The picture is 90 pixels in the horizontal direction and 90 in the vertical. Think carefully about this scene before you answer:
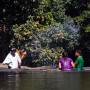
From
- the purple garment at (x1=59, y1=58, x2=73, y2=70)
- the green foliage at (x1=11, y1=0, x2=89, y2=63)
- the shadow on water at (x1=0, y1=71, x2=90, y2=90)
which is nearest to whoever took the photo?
the shadow on water at (x1=0, y1=71, x2=90, y2=90)

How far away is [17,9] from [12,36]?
1353mm

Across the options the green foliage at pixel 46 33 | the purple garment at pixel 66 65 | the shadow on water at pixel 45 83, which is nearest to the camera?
the shadow on water at pixel 45 83

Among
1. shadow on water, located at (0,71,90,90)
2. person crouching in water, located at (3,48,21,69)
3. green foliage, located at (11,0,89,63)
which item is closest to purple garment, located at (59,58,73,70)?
person crouching in water, located at (3,48,21,69)

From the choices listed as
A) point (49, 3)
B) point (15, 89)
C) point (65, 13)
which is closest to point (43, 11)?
point (49, 3)

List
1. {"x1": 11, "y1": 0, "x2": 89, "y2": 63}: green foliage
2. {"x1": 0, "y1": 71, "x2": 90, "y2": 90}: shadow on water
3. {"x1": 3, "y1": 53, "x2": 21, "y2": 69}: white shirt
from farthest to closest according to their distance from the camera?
{"x1": 11, "y1": 0, "x2": 89, "y2": 63}: green foliage
{"x1": 3, "y1": 53, "x2": 21, "y2": 69}: white shirt
{"x1": 0, "y1": 71, "x2": 90, "y2": 90}: shadow on water

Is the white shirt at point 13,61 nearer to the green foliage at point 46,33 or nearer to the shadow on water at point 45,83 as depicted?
the shadow on water at point 45,83

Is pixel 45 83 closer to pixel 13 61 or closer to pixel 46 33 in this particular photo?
pixel 13 61

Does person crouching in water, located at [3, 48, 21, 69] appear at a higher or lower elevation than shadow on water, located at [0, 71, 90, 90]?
higher

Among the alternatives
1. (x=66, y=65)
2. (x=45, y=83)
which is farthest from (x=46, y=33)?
(x=45, y=83)

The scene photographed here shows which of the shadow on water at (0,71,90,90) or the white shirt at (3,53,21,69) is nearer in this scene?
the shadow on water at (0,71,90,90)

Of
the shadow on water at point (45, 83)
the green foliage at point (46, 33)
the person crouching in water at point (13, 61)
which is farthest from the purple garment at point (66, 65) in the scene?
the green foliage at point (46, 33)

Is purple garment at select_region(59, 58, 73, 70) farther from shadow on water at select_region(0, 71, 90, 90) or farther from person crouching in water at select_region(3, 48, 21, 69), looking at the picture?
shadow on water at select_region(0, 71, 90, 90)

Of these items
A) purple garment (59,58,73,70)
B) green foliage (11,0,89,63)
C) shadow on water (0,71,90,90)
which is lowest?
shadow on water (0,71,90,90)

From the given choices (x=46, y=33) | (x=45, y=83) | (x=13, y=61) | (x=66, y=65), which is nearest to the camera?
(x=45, y=83)
